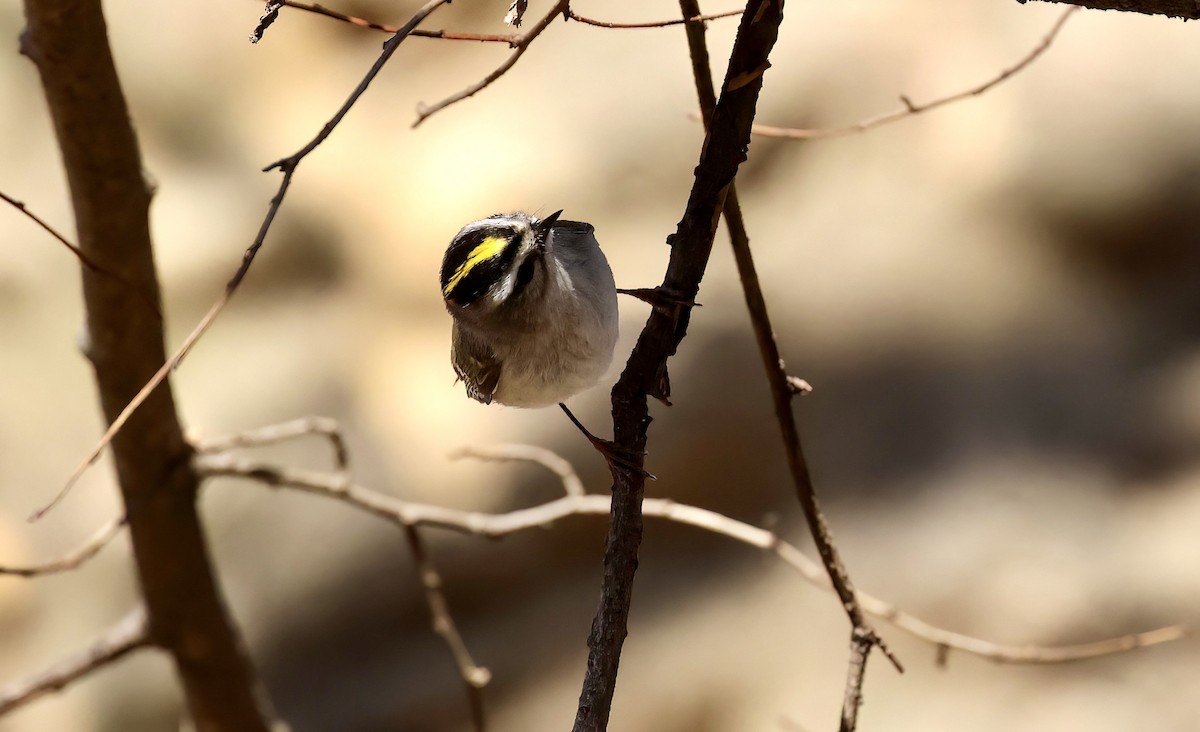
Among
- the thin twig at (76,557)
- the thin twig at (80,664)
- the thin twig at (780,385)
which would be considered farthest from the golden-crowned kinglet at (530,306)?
the thin twig at (80,664)

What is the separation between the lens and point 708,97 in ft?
2.80

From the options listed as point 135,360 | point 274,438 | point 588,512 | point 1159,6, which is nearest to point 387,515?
point 274,438

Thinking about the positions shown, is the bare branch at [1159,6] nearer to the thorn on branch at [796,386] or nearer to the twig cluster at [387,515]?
the thorn on branch at [796,386]

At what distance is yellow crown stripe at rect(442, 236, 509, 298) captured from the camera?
871 mm

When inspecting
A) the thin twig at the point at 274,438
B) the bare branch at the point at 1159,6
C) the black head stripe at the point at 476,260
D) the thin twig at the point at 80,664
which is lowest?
the thin twig at the point at 80,664

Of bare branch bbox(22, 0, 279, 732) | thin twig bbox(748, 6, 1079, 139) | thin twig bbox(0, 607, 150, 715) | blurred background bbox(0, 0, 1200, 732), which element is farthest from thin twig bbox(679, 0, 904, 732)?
blurred background bbox(0, 0, 1200, 732)

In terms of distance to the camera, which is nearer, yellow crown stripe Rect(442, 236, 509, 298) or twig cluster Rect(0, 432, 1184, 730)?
yellow crown stripe Rect(442, 236, 509, 298)

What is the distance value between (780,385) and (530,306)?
0.80 ft

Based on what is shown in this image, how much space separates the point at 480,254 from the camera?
87 cm

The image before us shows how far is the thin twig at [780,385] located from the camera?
832mm

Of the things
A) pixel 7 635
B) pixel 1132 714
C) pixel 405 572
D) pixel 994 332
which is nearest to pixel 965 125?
pixel 994 332

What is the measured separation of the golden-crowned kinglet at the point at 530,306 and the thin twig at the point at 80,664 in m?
0.86

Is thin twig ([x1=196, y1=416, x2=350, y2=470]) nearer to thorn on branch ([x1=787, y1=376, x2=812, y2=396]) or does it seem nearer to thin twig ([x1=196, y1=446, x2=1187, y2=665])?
thin twig ([x1=196, y1=446, x2=1187, y2=665])

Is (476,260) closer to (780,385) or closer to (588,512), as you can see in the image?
(780,385)
